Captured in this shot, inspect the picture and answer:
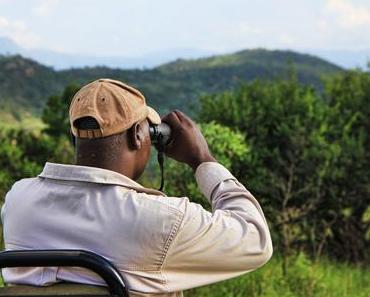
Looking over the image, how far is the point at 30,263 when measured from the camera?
7.87 ft

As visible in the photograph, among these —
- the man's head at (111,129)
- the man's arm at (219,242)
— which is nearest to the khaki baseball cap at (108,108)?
the man's head at (111,129)

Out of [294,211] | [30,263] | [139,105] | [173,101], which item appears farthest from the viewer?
[173,101]

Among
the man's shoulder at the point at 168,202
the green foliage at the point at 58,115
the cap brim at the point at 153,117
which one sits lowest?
the green foliage at the point at 58,115

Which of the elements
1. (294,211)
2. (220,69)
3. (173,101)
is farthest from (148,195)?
(220,69)

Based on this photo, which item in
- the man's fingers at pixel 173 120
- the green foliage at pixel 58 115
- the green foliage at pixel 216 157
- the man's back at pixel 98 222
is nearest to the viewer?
the man's back at pixel 98 222

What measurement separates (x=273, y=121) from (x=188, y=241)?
5.47 metres

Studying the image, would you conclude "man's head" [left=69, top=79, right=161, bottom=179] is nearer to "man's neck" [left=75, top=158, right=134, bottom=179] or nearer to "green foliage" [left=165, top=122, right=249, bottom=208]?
"man's neck" [left=75, top=158, right=134, bottom=179]

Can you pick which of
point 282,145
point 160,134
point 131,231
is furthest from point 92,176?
point 282,145

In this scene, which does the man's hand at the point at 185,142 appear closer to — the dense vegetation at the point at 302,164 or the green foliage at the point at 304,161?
the dense vegetation at the point at 302,164

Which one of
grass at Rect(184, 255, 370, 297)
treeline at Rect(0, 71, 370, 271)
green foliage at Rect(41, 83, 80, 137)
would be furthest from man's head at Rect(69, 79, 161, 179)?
green foliage at Rect(41, 83, 80, 137)

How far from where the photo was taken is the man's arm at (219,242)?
2492 millimetres

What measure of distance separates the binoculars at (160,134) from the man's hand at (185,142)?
1.9 inches

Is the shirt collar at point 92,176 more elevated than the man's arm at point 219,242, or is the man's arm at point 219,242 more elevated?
the shirt collar at point 92,176

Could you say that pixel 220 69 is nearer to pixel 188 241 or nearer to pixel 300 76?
pixel 300 76
